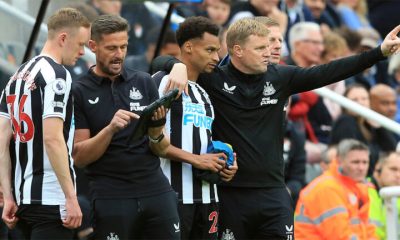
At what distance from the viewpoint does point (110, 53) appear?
25.0ft

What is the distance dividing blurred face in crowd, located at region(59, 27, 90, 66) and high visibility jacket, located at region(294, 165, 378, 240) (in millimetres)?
3428

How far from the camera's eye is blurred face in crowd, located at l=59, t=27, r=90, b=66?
24.1ft

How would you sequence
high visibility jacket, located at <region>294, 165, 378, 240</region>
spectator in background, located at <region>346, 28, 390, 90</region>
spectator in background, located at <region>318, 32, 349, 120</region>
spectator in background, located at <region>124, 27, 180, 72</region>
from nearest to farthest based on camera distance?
high visibility jacket, located at <region>294, 165, 378, 240</region> < spectator in background, located at <region>124, 27, 180, 72</region> < spectator in background, located at <region>318, 32, 349, 120</region> < spectator in background, located at <region>346, 28, 390, 90</region>

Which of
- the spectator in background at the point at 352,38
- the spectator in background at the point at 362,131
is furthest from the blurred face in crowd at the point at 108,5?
the spectator in background at the point at 352,38

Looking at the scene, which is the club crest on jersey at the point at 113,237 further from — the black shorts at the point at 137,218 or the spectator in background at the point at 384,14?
the spectator in background at the point at 384,14

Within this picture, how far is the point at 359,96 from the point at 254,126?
199 inches

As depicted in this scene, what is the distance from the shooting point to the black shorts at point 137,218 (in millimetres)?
7555

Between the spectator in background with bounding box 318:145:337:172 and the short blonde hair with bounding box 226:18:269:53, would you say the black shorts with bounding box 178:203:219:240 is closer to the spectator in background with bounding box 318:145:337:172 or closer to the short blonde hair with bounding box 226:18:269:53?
the short blonde hair with bounding box 226:18:269:53

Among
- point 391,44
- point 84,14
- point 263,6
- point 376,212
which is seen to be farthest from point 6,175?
point 263,6

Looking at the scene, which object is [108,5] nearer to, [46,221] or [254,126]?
[254,126]

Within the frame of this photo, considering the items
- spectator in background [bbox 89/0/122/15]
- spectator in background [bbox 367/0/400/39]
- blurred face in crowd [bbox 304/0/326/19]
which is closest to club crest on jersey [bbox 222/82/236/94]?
spectator in background [bbox 89/0/122/15]

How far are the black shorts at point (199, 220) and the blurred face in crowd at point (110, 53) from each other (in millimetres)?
1109

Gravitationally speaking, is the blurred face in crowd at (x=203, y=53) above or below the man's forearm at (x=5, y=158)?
above

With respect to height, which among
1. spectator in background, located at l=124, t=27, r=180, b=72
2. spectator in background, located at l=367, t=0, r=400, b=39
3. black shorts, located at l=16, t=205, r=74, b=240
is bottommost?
black shorts, located at l=16, t=205, r=74, b=240
